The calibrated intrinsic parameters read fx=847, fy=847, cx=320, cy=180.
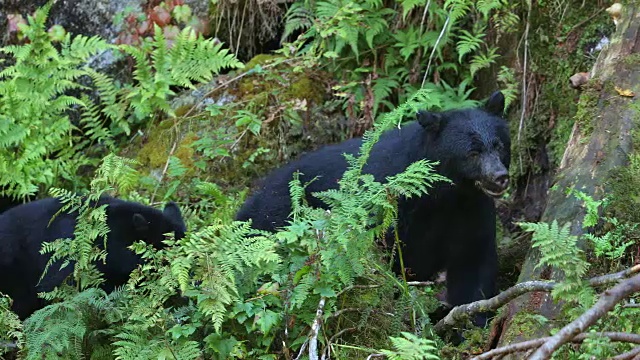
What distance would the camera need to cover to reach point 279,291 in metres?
5.42

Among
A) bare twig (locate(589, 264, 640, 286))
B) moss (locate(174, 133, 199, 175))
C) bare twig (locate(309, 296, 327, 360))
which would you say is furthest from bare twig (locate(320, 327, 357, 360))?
moss (locate(174, 133, 199, 175))

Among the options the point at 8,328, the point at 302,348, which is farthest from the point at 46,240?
the point at 302,348

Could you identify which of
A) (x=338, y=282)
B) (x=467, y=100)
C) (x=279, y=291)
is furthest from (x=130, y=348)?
(x=467, y=100)

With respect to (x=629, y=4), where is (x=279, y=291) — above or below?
below

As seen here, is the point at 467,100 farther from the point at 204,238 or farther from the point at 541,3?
the point at 204,238

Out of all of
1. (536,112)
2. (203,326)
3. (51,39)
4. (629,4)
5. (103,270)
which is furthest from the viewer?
(51,39)

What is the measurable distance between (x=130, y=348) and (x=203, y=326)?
0.53 m

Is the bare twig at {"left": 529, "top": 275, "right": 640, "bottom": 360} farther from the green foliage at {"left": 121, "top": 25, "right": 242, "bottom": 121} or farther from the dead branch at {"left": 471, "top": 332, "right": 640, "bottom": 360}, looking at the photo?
the green foliage at {"left": 121, "top": 25, "right": 242, "bottom": 121}

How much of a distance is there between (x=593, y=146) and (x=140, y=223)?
373cm

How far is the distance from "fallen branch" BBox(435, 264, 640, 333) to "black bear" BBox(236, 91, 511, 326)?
5.27 feet

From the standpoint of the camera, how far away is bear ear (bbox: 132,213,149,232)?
7.12 meters

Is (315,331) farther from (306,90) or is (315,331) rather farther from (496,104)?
(306,90)

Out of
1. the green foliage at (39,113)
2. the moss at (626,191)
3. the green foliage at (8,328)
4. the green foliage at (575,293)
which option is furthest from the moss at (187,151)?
the green foliage at (575,293)

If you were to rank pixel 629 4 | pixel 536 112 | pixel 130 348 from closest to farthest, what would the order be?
pixel 130 348, pixel 629 4, pixel 536 112
